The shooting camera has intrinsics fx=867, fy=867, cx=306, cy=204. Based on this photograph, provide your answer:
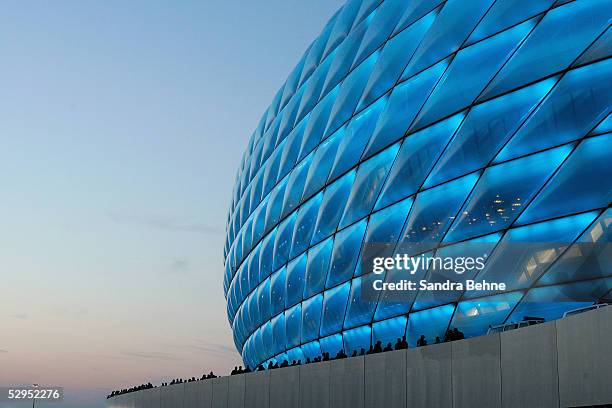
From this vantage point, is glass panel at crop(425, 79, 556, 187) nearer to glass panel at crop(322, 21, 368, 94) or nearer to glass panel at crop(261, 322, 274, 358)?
glass panel at crop(322, 21, 368, 94)

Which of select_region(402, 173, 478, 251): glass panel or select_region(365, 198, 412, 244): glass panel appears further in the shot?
select_region(365, 198, 412, 244): glass panel

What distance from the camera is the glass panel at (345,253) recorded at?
37500 mm

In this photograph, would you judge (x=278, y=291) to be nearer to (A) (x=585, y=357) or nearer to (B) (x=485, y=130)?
(B) (x=485, y=130)

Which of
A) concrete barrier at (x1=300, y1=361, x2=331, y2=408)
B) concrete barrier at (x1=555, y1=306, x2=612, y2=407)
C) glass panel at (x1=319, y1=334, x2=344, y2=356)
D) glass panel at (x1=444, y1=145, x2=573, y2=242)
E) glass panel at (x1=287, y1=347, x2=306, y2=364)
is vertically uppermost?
glass panel at (x1=444, y1=145, x2=573, y2=242)

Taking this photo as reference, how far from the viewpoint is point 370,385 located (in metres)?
26.2

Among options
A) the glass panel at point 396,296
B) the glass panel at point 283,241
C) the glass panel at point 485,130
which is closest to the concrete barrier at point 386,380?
the glass panel at point 396,296

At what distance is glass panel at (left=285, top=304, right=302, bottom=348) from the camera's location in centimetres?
A: 4656

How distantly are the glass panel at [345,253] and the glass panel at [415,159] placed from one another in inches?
104

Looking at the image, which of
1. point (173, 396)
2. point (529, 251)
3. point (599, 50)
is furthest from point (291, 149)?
point (599, 50)

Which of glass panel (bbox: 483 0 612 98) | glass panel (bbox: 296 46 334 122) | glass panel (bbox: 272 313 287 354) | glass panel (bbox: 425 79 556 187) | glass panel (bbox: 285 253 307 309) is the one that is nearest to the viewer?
glass panel (bbox: 483 0 612 98)

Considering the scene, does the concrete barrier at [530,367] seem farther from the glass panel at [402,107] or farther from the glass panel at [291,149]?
the glass panel at [291,149]

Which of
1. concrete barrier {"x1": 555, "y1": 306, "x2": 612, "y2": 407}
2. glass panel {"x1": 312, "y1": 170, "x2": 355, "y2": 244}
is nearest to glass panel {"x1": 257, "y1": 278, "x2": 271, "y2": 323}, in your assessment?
glass panel {"x1": 312, "y1": 170, "x2": 355, "y2": 244}

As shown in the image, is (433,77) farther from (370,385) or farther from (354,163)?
(370,385)

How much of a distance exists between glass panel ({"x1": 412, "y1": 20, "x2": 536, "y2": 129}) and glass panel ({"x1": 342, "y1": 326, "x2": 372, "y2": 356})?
8999 millimetres
